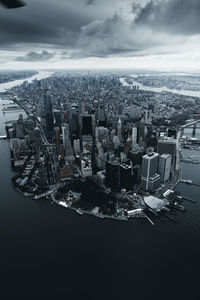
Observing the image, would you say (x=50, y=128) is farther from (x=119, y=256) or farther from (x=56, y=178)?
(x=119, y=256)

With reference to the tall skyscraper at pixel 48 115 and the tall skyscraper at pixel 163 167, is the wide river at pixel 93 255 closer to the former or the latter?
the tall skyscraper at pixel 163 167

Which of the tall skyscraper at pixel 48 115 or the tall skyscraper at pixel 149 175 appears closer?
the tall skyscraper at pixel 149 175

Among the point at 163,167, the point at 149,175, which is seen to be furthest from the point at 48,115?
the point at 149,175

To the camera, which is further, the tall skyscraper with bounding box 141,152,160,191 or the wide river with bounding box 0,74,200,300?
the tall skyscraper with bounding box 141,152,160,191

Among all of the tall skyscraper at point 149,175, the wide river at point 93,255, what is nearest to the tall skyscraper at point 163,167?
the tall skyscraper at point 149,175

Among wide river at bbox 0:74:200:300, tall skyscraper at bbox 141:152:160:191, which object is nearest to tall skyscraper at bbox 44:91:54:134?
wide river at bbox 0:74:200:300

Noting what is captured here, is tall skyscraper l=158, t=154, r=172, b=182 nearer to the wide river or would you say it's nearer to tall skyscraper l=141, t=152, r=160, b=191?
tall skyscraper l=141, t=152, r=160, b=191

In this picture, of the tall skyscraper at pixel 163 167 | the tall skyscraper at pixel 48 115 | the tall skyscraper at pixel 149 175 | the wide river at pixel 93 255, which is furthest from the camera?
the tall skyscraper at pixel 48 115

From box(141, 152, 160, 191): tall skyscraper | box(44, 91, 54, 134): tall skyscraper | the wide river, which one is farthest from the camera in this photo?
box(44, 91, 54, 134): tall skyscraper
